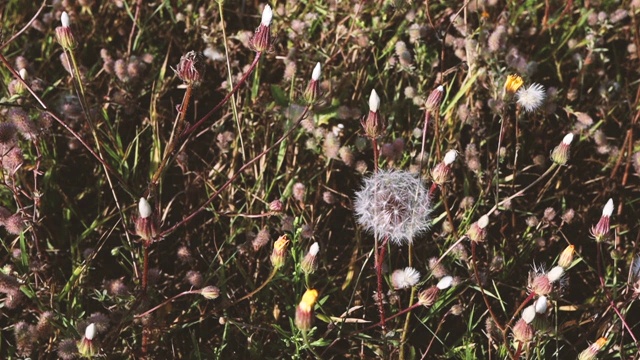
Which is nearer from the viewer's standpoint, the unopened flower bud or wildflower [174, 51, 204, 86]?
wildflower [174, 51, 204, 86]

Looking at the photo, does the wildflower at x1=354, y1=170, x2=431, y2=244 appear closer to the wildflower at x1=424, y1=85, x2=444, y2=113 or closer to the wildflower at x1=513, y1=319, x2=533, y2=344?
the wildflower at x1=424, y1=85, x2=444, y2=113

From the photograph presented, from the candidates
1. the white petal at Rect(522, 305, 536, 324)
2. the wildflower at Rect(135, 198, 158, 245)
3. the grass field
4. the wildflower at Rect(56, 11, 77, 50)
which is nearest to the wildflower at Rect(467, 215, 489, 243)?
the grass field

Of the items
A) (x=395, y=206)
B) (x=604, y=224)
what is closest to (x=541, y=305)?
(x=604, y=224)

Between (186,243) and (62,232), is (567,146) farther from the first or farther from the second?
(62,232)

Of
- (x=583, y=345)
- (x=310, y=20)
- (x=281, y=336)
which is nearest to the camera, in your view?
(x=281, y=336)

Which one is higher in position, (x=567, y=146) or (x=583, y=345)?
(x=567, y=146)

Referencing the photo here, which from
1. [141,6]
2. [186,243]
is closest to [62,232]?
[186,243]

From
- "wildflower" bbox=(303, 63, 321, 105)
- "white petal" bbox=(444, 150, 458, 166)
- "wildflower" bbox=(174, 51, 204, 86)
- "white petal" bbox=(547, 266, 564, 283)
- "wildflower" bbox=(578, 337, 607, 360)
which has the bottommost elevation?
"wildflower" bbox=(578, 337, 607, 360)

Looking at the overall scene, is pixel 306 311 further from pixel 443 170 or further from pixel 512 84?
pixel 512 84
